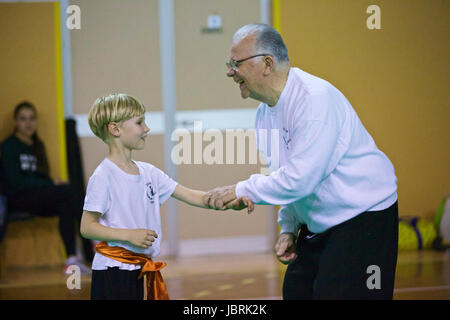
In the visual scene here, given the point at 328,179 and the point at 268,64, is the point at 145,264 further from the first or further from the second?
the point at 268,64

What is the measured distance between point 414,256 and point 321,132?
3711 millimetres

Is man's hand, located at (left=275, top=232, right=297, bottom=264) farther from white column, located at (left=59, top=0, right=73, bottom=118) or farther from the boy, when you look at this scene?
white column, located at (left=59, top=0, right=73, bottom=118)

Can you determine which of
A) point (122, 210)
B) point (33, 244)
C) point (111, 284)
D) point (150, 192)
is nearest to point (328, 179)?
point (150, 192)

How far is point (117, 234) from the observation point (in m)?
2.21

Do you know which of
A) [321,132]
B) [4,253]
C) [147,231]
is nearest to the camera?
[321,132]

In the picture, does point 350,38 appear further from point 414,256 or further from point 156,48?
point 414,256

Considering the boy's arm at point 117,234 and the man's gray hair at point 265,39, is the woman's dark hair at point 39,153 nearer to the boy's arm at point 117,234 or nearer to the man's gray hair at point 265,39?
the boy's arm at point 117,234

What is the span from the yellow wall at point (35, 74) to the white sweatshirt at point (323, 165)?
3.33 meters

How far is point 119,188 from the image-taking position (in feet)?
7.48

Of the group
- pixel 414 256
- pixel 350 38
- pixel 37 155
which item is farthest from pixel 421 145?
pixel 37 155

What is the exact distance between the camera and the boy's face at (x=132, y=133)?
7.71 feet

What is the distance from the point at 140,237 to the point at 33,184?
3.05m

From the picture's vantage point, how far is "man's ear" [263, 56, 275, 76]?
7.43 feet

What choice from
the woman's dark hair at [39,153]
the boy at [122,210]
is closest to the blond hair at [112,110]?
the boy at [122,210]
